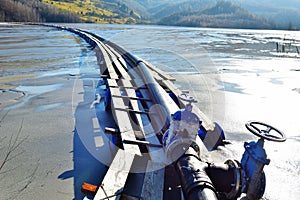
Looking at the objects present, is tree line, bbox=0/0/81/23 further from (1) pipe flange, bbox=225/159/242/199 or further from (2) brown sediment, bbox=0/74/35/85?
(1) pipe flange, bbox=225/159/242/199

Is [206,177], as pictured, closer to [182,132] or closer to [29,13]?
[182,132]

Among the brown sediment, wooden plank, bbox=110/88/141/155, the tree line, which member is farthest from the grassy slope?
wooden plank, bbox=110/88/141/155

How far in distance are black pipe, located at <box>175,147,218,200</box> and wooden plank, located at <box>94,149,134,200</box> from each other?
537 millimetres

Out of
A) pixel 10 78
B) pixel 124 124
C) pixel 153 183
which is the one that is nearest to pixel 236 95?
pixel 124 124

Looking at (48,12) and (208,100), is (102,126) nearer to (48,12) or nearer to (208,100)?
(208,100)

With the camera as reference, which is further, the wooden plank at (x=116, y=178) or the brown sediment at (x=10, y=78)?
the brown sediment at (x=10, y=78)

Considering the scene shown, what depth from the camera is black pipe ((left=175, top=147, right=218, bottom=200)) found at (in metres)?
1.88

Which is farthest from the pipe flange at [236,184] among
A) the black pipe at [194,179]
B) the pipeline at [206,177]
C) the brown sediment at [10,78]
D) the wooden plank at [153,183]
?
the brown sediment at [10,78]

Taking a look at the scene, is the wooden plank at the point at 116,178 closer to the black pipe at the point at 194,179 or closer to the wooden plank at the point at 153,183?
the wooden plank at the point at 153,183

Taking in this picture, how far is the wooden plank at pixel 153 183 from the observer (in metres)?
2.19

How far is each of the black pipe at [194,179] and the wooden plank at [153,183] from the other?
0.22 m

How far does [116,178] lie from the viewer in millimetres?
2381

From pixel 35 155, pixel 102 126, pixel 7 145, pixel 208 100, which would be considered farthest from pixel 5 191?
pixel 208 100

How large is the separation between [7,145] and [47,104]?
1.78m
